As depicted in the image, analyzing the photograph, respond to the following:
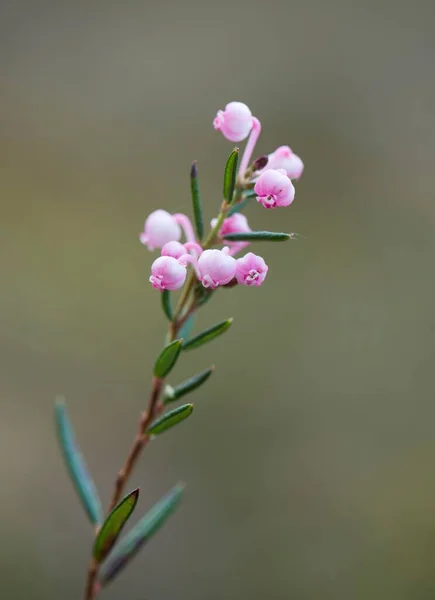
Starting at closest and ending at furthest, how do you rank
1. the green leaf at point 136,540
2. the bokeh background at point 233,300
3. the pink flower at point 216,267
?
the pink flower at point 216,267
the green leaf at point 136,540
the bokeh background at point 233,300

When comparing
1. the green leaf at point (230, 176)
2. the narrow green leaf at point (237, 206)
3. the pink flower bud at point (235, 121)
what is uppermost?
the pink flower bud at point (235, 121)

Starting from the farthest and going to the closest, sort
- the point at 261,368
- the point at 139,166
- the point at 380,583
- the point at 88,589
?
the point at 139,166 < the point at 261,368 < the point at 380,583 < the point at 88,589

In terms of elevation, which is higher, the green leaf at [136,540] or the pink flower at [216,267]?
the pink flower at [216,267]

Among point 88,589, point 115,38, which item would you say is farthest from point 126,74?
point 88,589

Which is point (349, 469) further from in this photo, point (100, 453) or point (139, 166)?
point (139, 166)

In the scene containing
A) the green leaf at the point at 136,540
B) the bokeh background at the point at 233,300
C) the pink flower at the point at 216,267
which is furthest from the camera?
the bokeh background at the point at 233,300

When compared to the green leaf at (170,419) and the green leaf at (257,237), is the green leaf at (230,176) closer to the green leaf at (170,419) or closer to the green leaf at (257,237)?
the green leaf at (257,237)

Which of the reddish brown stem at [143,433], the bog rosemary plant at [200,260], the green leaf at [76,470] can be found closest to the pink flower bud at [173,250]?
the bog rosemary plant at [200,260]
